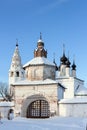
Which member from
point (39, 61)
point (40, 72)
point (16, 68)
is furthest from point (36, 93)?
point (16, 68)

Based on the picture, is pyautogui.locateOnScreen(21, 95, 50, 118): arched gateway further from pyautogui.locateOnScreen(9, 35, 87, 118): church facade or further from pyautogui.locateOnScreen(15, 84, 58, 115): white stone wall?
pyautogui.locateOnScreen(15, 84, 58, 115): white stone wall

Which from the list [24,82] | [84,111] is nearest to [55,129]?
[84,111]

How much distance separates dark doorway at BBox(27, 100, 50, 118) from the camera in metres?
28.5

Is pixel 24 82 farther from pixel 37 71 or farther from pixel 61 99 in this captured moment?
pixel 61 99

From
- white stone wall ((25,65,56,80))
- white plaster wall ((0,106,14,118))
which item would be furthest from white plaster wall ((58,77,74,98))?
white plaster wall ((0,106,14,118))

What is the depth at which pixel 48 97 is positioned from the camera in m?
27.9

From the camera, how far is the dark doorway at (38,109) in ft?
93.4

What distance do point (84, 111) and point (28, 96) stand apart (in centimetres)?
482

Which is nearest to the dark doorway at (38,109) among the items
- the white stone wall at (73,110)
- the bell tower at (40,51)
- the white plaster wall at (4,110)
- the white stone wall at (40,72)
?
the white stone wall at (73,110)

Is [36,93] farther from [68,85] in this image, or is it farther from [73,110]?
[68,85]

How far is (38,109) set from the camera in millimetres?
28578

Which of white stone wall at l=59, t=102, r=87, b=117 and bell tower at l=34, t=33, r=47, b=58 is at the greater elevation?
bell tower at l=34, t=33, r=47, b=58

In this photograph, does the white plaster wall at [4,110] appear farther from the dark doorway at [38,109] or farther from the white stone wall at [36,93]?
the dark doorway at [38,109]

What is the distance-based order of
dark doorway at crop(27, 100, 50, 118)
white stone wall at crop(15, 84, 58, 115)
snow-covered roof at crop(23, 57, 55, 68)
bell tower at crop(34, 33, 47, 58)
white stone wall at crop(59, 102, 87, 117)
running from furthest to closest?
bell tower at crop(34, 33, 47, 58)
snow-covered roof at crop(23, 57, 55, 68)
dark doorway at crop(27, 100, 50, 118)
white stone wall at crop(15, 84, 58, 115)
white stone wall at crop(59, 102, 87, 117)
